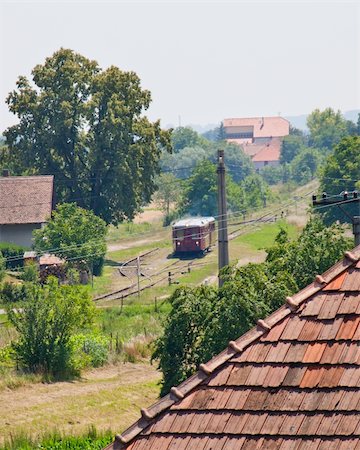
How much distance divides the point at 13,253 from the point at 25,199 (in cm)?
644

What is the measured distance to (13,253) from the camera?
58375 mm

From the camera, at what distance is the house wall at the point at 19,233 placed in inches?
2475

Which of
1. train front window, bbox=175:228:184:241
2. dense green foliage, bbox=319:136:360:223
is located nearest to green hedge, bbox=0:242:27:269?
train front window, bbox=175:228:184:241

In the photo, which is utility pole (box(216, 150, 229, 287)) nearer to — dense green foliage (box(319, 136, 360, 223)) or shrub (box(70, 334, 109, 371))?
shrub (box(70, 334, 109, 371))

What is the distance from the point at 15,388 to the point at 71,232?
83.9ft

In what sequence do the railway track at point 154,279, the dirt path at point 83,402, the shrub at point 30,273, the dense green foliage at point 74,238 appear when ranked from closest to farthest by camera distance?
the dirt path at point 83,402 → the shrub at point 30,273 → the railway track at point 154,279 → the dense green foliage at point 74,238

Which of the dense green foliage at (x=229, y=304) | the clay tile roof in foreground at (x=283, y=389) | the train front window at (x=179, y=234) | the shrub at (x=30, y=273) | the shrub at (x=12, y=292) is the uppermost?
the clay tile roof in foreground at (x=283, y=389)

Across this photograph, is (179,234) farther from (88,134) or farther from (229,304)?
(229,304)

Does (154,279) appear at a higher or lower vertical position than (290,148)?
lower

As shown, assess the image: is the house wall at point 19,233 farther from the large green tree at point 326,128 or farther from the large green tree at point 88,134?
the large green tree at point 326,128

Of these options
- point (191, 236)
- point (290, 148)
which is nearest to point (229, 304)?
point (191, 236)

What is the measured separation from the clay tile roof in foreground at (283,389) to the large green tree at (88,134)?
5861cm

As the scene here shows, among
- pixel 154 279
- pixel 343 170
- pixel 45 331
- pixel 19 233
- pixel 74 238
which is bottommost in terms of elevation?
pixel 154 279

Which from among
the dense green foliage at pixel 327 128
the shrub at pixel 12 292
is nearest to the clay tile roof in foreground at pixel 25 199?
the shrub at pixel 12 292
